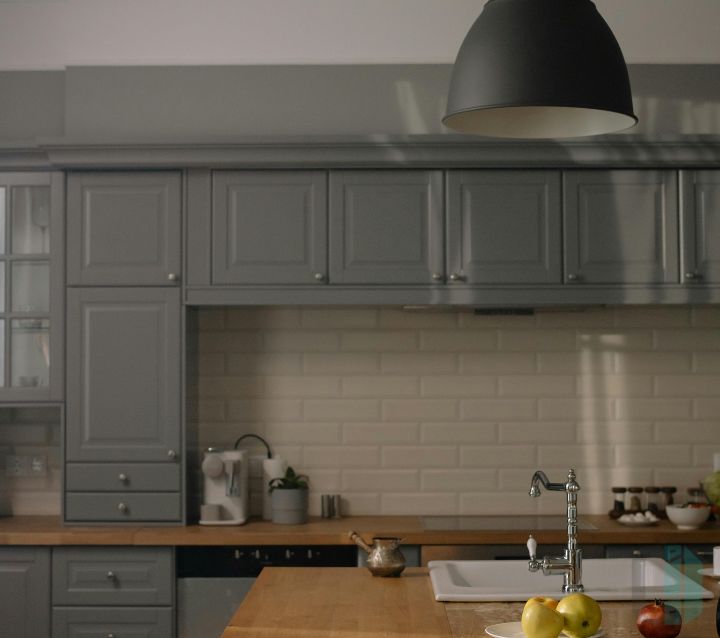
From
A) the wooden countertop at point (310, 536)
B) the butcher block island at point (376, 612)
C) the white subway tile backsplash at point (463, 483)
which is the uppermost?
the white subway tile backsplash at point (463, 483)

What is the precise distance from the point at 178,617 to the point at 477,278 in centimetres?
184

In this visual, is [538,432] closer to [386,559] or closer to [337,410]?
[337,410]

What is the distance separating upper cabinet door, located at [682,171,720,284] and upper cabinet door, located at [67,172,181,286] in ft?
6.96

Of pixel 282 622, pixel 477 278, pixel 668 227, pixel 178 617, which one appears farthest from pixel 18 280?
pixel 668 227

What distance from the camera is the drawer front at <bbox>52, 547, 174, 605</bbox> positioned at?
4.18 metres

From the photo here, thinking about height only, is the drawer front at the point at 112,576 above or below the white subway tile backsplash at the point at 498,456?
below

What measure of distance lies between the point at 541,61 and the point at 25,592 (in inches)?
122

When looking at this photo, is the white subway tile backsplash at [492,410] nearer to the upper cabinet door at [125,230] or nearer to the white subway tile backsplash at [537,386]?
the white subway tile backsplash at [537,386]

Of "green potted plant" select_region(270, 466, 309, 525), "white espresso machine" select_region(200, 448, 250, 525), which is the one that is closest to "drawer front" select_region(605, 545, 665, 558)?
"green potted plant" select_region(270, 466, 309, 525)

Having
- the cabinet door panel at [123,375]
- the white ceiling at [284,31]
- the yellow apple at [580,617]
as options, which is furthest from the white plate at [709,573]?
the white ceiling at [284,31]

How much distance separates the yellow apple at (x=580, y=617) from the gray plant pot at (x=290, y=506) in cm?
211

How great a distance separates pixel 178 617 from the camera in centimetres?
419

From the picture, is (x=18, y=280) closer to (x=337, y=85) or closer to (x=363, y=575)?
(x=337, y=85)

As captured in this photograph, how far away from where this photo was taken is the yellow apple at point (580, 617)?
2.35 m
